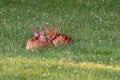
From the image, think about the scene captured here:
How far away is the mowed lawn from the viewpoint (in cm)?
959

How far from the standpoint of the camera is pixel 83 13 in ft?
76.6

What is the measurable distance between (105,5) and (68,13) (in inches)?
120

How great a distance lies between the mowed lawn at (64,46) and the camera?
959 centimetres

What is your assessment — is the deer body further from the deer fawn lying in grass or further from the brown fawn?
the deer fawn lying in grass

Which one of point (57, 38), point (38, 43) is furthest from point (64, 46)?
point (38, 43)

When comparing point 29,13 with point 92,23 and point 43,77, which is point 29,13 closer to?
point 92,23

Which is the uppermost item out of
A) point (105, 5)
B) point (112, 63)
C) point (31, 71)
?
point (31, 71)

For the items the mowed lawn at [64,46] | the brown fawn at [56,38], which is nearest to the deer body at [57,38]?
the brown fawn at [56,38]

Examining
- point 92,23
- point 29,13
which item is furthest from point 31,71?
point 29,13

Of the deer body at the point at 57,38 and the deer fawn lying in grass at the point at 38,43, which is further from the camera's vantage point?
the deer body at the point at 57,38

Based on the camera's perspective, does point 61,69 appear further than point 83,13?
No

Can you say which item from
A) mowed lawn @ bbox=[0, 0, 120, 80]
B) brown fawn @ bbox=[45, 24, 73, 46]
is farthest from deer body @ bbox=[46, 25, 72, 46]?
mowed lawn @ bbox=[0, 0, 120, 80]

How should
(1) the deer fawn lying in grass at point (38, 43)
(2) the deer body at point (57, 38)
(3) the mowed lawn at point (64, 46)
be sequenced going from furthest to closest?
(2) the deer body at point (57, 38), (1) the deer fawn lying in grass at point (38, 43), (3) the mowed lawn at point (64, 46)

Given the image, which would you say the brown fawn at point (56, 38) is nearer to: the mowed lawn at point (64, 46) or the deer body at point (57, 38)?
the deer body at point (57, 38)
